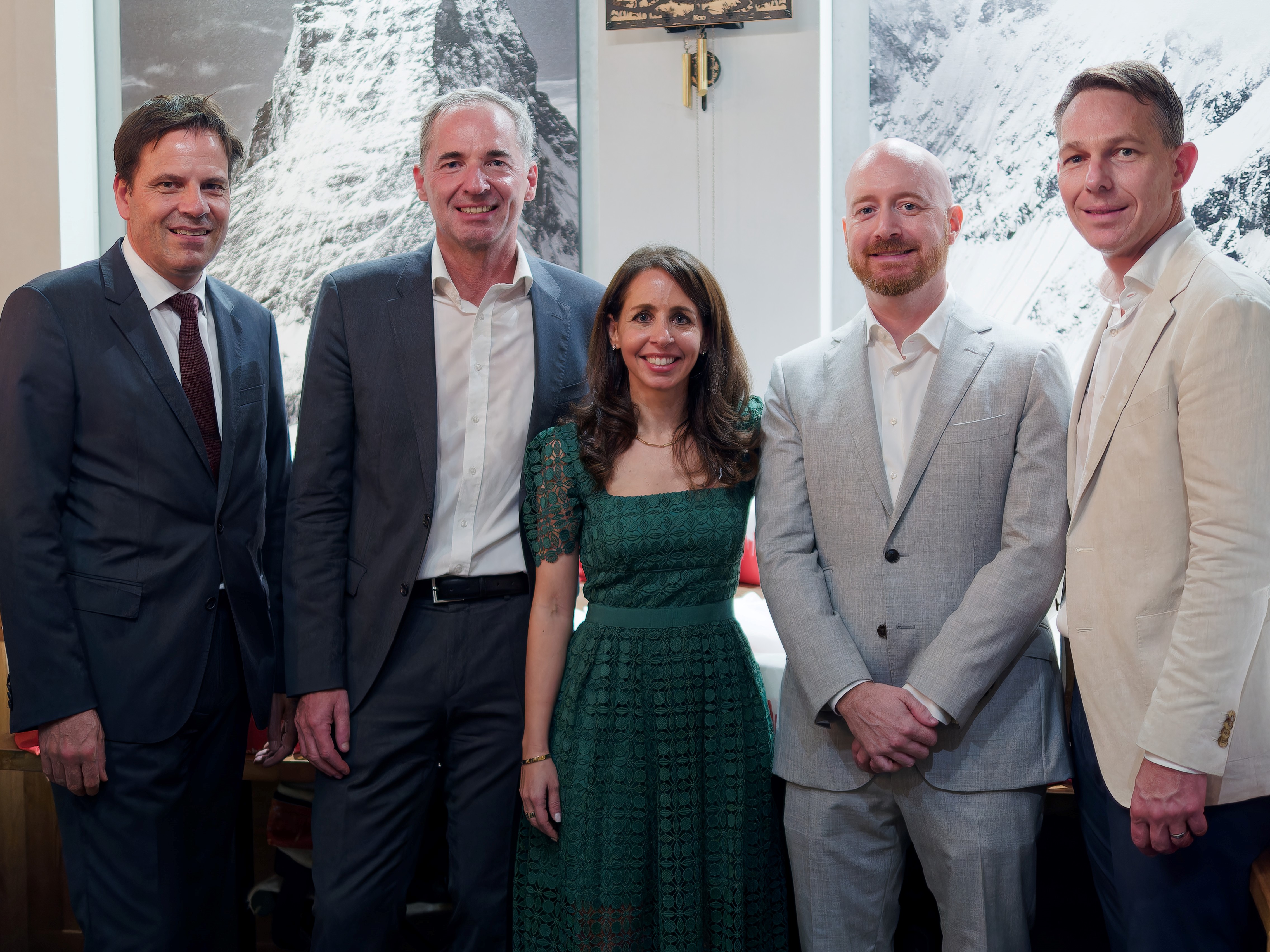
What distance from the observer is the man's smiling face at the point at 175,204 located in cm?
198

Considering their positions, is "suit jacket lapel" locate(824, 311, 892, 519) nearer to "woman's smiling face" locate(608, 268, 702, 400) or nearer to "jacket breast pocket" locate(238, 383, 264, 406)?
"woman's smiling face" locate(608, 268, 702, 400)

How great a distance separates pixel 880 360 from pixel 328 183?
231 cm

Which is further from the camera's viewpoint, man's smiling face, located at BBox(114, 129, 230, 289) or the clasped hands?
man's smiling face, located at BBox(114, 129, 230, 289)

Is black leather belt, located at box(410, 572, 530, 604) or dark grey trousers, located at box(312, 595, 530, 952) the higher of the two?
black leather belt, located at box(410, 572, 530, 604)

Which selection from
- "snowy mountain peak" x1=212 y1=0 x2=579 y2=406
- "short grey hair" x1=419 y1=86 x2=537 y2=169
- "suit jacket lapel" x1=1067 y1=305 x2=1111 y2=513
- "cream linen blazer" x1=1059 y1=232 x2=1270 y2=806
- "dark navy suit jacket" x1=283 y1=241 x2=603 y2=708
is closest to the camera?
"cream linen blazer" x1=1059 y1=232 x2=1270 y2=806

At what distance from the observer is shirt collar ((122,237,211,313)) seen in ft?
6.52

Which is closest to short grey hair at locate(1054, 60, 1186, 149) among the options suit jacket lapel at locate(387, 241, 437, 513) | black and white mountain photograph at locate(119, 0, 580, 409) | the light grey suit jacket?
the light grey suit jacket

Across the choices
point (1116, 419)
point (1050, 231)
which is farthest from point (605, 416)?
point (1050, 231)

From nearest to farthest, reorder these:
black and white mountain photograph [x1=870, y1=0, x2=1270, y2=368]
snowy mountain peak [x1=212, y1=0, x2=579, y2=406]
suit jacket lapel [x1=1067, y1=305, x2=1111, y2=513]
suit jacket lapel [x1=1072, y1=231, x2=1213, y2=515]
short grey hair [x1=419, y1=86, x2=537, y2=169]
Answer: suit jacket lapel [x1=1072, y1=231, x2=1213, y2=515]
suit jacket lapel [x1=1067, y1=305, x2=1111, y2=513]
short grey hair [x1=419, y1=86, x2=537, y2=169]
black and white mountain photograph [x1=870, y1=0, x2=1270, y2=368]
snowy mountain peak [x1=212, y1=0, x2=579, y2=406]

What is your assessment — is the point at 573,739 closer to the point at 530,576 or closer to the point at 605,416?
the point at 530,576

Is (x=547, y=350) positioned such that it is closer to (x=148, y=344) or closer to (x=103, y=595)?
(x=148, y=344)

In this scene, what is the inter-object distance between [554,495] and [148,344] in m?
0.80

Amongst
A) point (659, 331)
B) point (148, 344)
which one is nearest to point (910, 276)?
point (659, 331)

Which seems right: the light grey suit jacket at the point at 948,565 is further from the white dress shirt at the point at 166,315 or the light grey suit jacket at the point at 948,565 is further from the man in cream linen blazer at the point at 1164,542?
the white dress shirt at the point at 166,315
